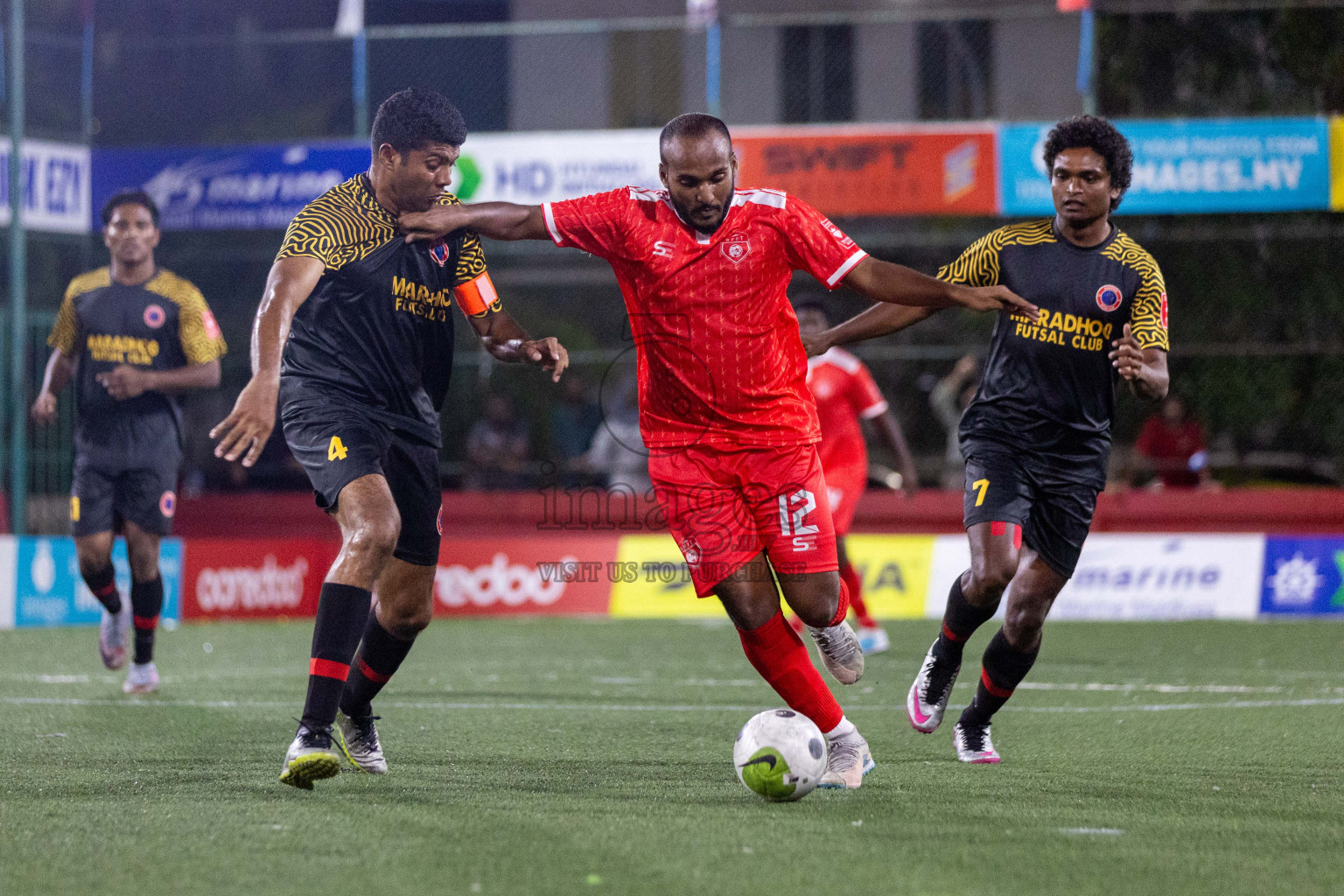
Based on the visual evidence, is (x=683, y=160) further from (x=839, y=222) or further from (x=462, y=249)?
(x=839, y=222)

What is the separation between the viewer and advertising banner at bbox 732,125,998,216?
15.9 metres

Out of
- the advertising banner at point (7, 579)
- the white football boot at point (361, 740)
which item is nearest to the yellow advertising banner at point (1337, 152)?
the advertising banner at point (7, 579)

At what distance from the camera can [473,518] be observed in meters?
16.4

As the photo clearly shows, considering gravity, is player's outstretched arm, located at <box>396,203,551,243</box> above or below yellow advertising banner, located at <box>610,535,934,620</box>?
above

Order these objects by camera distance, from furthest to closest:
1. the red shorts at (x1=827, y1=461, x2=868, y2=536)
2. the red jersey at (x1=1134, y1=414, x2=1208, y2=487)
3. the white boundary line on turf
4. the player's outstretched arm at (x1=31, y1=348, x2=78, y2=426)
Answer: the red jersey at (x1=1134, y1=414, x2=1208, y2=487)
the red shorts at (x1=827, y1=461, x2=868, y2=536)
the player's outstretched arm at (x1=31, y1=348, x2=78, y2=426)
the white boundary line on turf

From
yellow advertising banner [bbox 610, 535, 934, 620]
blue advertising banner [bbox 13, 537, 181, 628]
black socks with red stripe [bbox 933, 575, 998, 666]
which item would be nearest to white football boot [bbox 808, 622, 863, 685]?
black socks with red stripe [bbox 933, 575, 998, 666]

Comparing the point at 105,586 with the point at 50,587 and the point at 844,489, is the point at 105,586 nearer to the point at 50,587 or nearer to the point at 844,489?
the point at 844,489

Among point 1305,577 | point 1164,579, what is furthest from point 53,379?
point 1305,577

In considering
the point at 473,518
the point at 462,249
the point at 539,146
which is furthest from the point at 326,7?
the point at 462,249

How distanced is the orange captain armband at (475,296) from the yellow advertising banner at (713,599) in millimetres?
8737

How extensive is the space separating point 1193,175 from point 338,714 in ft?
41.7

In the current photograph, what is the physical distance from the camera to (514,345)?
570 cm

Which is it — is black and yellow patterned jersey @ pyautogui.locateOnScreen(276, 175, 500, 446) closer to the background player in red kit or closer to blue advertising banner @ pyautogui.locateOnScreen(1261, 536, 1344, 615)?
the background player in red kit

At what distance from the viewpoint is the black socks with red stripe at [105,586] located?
28.5 feet
